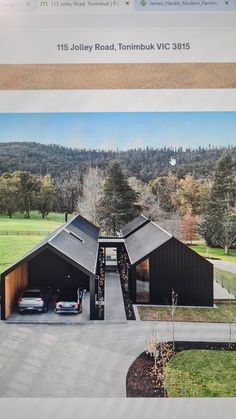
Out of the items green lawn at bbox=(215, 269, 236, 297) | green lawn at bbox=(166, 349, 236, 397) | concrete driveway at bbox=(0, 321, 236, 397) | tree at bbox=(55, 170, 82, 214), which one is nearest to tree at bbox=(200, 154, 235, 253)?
green lawn at bbox=(215, 269, 236, 297)

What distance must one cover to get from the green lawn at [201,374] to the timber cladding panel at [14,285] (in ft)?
2.90

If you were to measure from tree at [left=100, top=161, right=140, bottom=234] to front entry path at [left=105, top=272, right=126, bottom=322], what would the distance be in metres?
0.27

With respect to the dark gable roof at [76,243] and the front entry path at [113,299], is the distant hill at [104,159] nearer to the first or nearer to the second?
the dark gable roof at [76,243]

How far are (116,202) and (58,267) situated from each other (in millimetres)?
478

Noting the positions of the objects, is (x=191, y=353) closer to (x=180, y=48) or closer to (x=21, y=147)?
(x=21, y=147)

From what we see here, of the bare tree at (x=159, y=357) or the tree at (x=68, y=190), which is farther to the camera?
the tree at (x=68, y=190)

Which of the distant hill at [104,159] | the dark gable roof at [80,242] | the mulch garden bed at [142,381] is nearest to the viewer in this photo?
the mulch garden bed at [142,381]

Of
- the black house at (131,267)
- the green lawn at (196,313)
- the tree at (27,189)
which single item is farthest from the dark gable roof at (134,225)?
the tree at (27,189)

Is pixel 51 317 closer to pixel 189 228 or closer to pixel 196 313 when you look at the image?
pixel 196 313

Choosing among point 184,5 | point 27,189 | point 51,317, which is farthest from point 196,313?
point 184,5

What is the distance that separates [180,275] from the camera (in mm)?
2455

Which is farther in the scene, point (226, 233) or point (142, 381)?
point (226, 233)

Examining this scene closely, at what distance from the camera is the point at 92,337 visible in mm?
2443

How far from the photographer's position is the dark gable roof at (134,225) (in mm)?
2477
